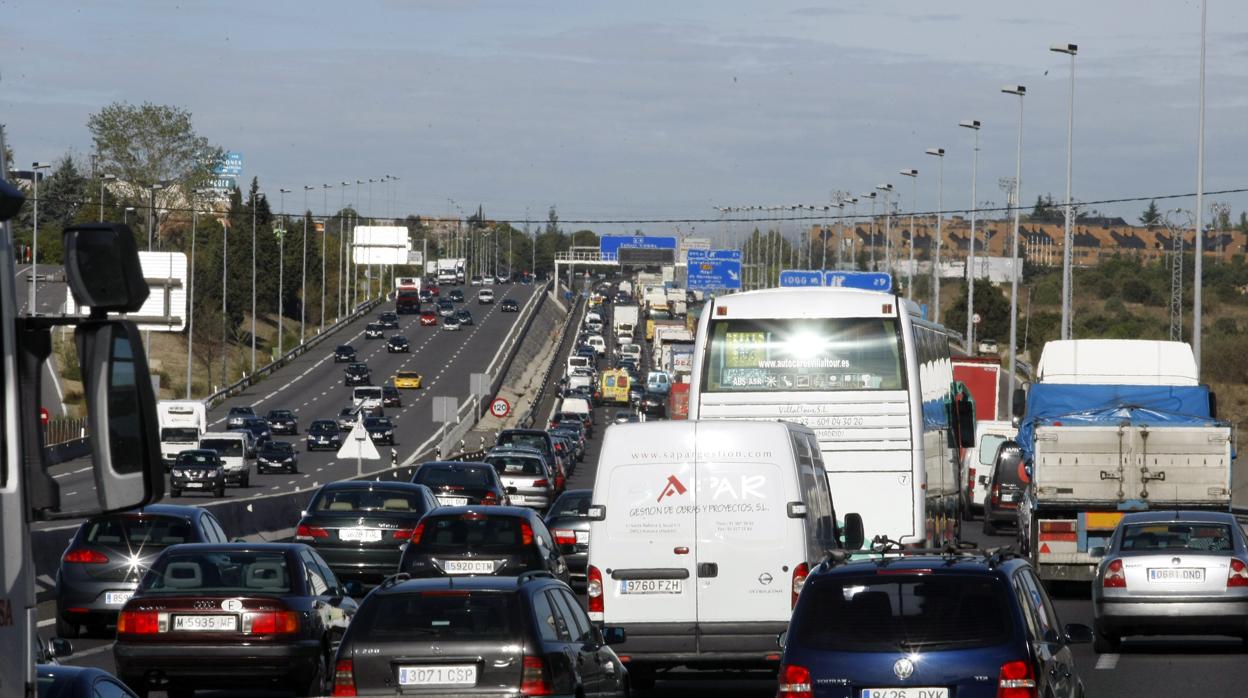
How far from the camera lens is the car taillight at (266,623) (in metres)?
14.9

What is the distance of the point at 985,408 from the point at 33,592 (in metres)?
48.6

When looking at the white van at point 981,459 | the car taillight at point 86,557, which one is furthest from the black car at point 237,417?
the car taillight at point 86,557

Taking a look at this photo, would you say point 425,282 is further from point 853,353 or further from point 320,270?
point 853,353

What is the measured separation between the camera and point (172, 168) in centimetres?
13350

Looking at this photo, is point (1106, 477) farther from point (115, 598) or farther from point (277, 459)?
point (277, 459)

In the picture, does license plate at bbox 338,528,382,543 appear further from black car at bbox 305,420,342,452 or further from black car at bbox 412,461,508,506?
black car at bbox 305,420,342,452

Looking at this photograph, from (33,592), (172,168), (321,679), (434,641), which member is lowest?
(321,679)

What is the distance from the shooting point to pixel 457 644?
11297 millimetres

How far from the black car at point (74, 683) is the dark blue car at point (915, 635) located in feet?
11.6

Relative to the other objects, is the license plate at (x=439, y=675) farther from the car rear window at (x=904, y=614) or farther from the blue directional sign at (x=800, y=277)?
the blue directional sign at (x=800, y=277)

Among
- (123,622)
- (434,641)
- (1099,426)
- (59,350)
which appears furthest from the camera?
(59,350)

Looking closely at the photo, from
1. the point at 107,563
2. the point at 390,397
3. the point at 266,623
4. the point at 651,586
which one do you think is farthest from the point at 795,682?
the point at 390,397

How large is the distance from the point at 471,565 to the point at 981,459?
29215mm

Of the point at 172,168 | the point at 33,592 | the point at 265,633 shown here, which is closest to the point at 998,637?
the point at 33,592
